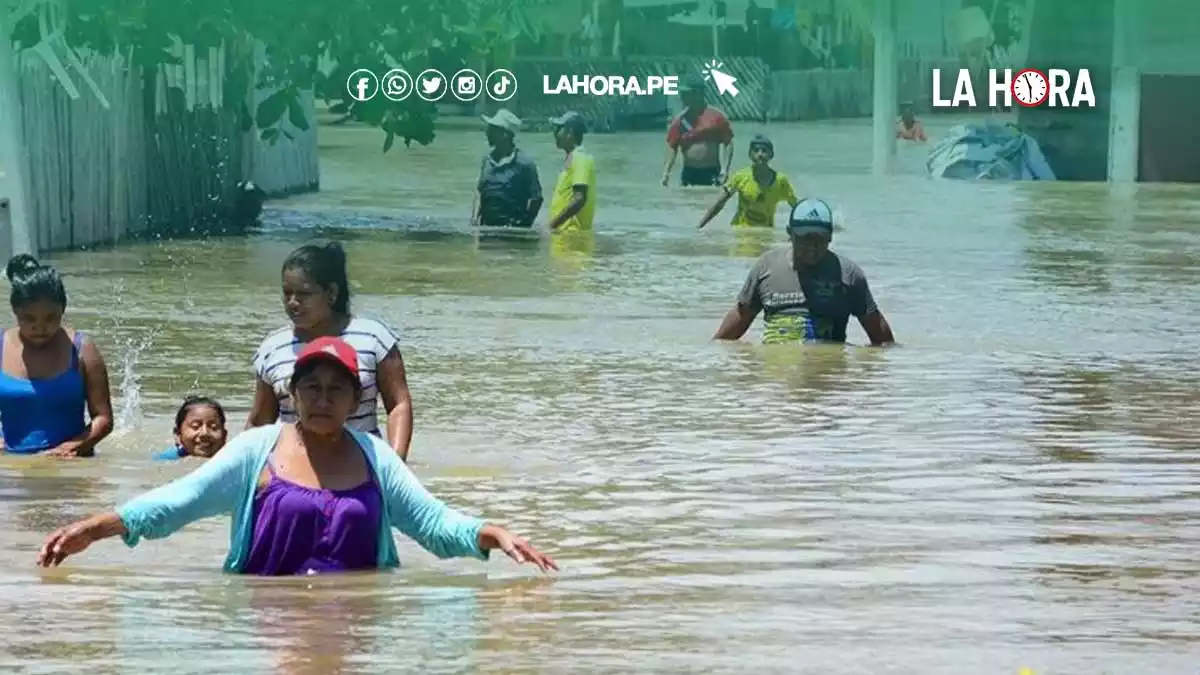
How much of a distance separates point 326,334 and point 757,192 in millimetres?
16705

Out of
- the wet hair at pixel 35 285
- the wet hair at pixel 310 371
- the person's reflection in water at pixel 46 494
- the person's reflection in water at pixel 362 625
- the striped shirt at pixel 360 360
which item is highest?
the wet hair at pixel 310 371

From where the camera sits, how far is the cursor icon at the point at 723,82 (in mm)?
56625

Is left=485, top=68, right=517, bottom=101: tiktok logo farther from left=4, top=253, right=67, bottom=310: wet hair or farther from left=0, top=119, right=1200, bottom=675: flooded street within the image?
left=4, top=253, right=67, bottom=310: wet hair

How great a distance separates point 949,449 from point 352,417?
355cm

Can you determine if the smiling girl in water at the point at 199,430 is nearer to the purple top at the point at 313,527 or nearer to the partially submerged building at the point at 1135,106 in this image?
the purple top at the point at 313,527

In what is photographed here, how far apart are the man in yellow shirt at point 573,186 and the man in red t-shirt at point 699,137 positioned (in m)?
8.03

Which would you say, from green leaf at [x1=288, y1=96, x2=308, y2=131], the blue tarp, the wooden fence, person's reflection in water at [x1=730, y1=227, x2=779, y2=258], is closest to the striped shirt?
the wooden fence

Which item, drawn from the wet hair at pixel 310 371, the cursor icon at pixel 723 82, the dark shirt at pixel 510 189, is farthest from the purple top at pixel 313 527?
the cursor icon at pixel 723 82

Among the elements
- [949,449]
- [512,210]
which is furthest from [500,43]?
[949,449]

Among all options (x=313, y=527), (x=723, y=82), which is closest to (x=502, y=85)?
(x=723, y=82)

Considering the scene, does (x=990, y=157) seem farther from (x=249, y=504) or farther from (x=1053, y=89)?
(x=249, y=504)

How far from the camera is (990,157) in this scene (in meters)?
38.8

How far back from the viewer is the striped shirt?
31.1ft

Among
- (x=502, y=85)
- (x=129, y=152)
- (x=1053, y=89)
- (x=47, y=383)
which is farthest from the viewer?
(x=502, y=85)
